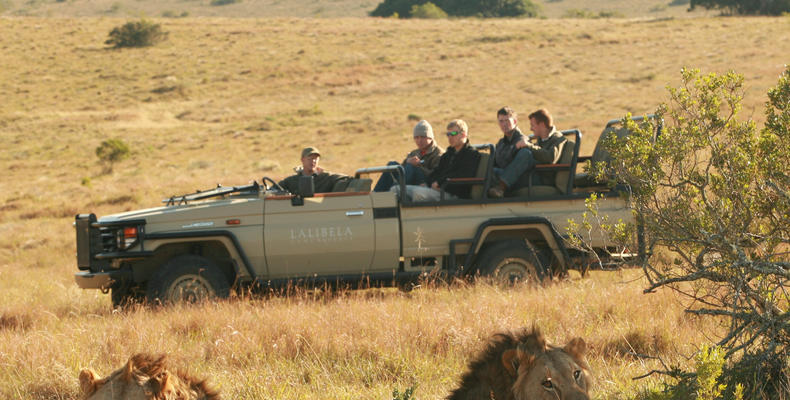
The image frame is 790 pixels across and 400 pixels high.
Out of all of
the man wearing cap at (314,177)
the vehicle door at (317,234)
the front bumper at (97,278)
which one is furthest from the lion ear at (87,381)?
the man wearing cap at (314,177)

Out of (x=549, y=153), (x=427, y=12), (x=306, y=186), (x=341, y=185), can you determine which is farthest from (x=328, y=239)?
(x=427, y=12)

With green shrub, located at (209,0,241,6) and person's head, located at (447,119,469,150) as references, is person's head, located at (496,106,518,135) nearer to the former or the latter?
person's head, located at (447,119,469,150)

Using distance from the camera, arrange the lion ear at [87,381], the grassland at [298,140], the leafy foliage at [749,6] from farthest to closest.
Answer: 1. the leafy foliage at [749,6]
2. the grassland at [298,140]
3. the lion ear at [87,381]

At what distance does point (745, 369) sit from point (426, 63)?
4671 cm

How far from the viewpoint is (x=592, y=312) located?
7.24 meters

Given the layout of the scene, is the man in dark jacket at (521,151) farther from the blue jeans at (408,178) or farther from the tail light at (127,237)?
the tail light at (127,237)

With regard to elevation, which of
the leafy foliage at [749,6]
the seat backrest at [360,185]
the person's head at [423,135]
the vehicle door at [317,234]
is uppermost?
the leafy foliage at [749,6]

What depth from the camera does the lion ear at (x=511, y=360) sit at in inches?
130

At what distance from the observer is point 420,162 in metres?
9.08

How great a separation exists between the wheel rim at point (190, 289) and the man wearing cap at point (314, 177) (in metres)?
1.37

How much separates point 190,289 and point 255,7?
123 metres

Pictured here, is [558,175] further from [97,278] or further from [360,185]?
[97,278]

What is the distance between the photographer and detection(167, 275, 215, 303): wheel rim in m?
8.04

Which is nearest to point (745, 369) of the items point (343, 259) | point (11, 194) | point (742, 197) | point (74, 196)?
point (742, 197)
